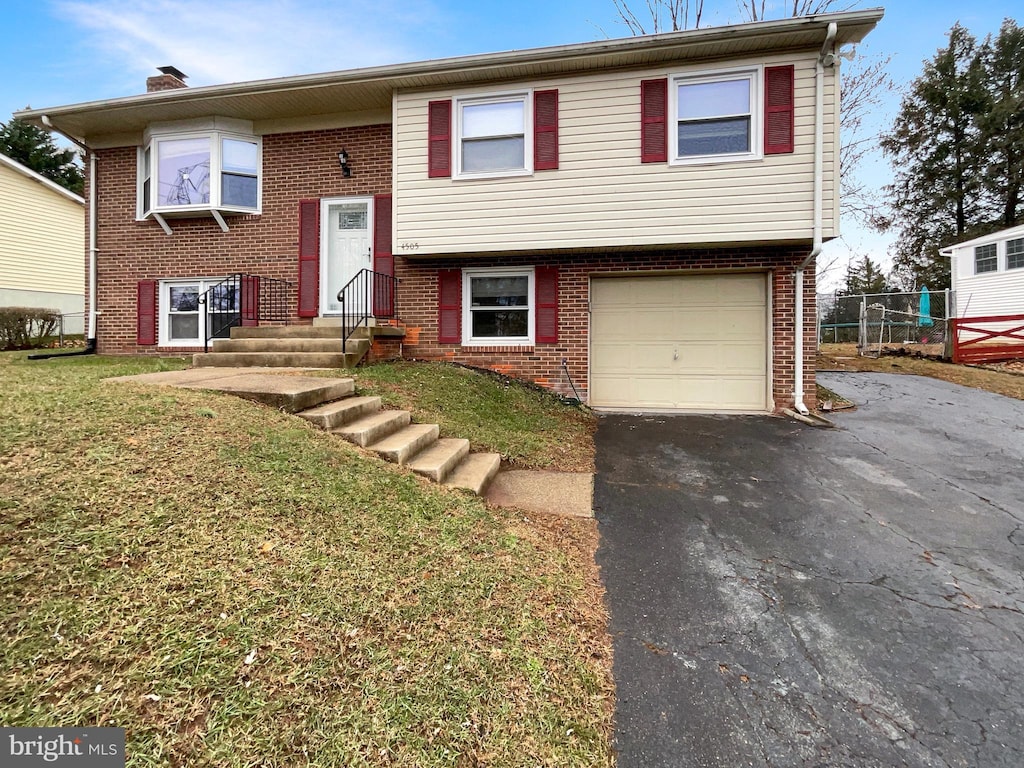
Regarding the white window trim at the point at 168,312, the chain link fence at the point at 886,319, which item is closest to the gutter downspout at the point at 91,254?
the white window trim at the point at 168,312

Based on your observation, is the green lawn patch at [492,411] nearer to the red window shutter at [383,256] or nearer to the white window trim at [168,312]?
the red window shutter at [383,256]

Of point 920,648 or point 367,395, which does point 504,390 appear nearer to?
point 367,395

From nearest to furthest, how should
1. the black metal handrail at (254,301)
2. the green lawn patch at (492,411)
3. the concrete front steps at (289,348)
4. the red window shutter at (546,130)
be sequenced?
the green lawn patch at (492,411)
the concrete front steps at (289,348)
the red window shutter at (546,130)
the black metal handrail at (254,301)

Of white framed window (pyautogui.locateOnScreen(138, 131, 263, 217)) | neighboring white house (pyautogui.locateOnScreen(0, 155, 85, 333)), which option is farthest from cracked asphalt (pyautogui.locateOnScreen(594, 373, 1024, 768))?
neighboring white house (pyautogui.locateOnScreen(0, 155, 85, 333))

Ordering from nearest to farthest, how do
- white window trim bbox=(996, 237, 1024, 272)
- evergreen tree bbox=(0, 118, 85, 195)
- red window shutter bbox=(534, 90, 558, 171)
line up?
red window shutter bbox=(534, 90, 558, 171) → white window trim bbox=(996, 237, 1024, 272) → evergreen tree bbox=(0, 118, 85, 195)

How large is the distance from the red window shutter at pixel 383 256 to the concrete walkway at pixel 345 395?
3441 mm

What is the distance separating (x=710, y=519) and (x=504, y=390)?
401cm

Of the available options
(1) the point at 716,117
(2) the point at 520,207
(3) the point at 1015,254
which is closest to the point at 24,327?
(2) the point at 520,207

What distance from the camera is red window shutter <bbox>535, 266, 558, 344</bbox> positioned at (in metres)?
8.22

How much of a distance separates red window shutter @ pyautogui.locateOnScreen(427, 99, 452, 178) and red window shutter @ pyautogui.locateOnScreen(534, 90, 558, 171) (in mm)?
1379

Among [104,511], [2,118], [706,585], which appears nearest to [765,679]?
[706,585]

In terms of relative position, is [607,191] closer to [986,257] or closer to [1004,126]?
[986,257]

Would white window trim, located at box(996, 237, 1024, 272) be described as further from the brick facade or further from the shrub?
the shrub

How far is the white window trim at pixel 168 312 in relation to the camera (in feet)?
31.2
